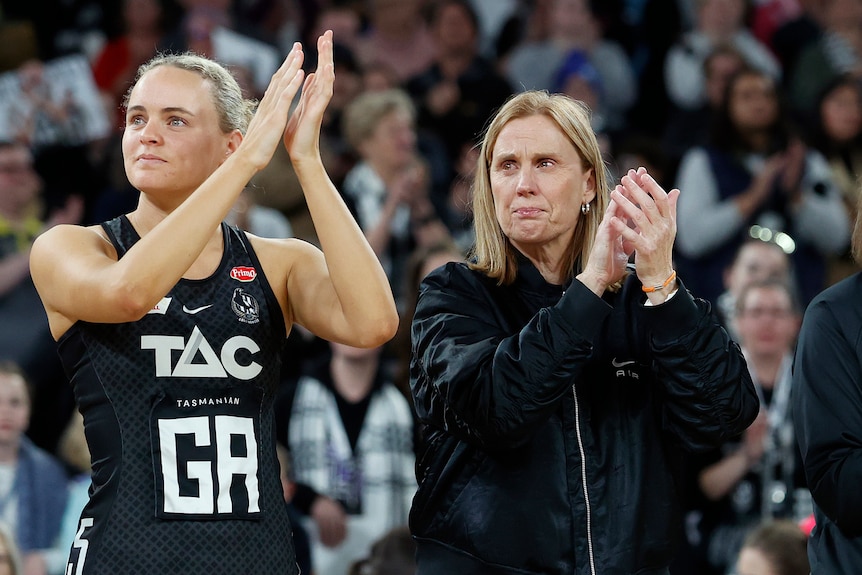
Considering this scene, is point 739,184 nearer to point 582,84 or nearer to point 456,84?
point 582,84

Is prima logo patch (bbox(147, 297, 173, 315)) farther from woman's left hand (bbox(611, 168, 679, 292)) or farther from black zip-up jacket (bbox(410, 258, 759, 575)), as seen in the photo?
woman's left hand (bbox(611, 168, 679, 292))

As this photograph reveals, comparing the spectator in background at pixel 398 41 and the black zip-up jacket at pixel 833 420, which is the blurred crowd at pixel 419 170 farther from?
the black zip-up jacket at pixel 833 420

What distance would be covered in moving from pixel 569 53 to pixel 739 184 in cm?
179

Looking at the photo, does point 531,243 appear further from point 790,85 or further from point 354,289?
point 790,85

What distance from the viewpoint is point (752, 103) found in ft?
24.1

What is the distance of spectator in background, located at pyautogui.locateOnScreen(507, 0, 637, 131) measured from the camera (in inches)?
346

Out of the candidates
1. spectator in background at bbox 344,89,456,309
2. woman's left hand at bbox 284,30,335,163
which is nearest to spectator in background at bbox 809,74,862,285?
spectator in background at bbox 344,89,456,309

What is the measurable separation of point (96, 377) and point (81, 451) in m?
3.03

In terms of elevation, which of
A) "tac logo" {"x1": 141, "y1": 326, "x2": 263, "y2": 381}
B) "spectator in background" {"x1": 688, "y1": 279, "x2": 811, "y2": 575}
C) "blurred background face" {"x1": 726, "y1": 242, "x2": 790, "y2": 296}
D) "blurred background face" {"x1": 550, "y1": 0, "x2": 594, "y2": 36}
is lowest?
"spectator in background" {"x1": 688, "y1": 279, "x2": 811, "y2": 575}

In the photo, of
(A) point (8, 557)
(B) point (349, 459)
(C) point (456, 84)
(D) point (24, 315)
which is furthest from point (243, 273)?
(C) point (456, 84)

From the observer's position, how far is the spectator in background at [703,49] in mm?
8781

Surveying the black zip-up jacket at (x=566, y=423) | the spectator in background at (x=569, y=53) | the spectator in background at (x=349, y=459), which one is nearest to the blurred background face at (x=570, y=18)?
the spectator in background at (x=569, y=53)

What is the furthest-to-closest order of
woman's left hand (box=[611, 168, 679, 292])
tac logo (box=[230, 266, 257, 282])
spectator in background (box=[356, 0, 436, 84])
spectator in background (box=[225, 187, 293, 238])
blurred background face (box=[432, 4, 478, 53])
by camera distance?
spectator in background (box=[356, 0, 436, 84]) → blurred background face (box=[432, 4, 478, 53]) → spectator in background (box=[225, 187, 293, 238]) → tac logo (box=[230, 266, 257, 282]) → woman's left hand (box=[611, 168, 679, 292])

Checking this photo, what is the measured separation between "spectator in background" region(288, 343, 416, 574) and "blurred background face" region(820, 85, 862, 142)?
12.1 feet
